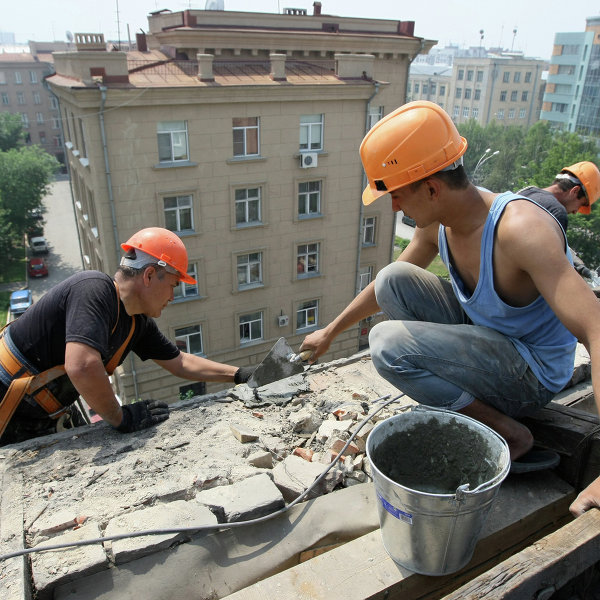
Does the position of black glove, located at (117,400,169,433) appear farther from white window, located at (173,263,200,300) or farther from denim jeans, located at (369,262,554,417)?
white window, located at (173,263,200,300)

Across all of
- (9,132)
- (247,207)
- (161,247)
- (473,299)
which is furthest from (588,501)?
(9,132)

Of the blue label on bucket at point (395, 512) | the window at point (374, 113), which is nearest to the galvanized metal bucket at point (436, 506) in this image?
the blue label on bucket at point (395, 512)

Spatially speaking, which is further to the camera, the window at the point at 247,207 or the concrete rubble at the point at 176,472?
the window at the point at 247,207

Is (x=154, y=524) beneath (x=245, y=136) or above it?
beneath

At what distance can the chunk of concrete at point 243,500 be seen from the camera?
230 centimetres

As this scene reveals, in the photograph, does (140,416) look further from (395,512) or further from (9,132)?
(9,132)

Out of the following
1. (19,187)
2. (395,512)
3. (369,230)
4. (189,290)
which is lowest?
(19,187)

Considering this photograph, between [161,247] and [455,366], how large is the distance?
1.97m

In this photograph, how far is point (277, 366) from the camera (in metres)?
3.64

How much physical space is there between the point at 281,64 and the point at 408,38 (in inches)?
206

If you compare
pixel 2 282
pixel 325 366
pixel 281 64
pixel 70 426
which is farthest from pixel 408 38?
pixel 2 282

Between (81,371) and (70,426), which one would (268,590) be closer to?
(81,371)

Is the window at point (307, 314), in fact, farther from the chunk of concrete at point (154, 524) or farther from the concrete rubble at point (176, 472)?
the chunk of concrete at point (154, 524)

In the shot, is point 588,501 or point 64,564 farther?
point 64,564
